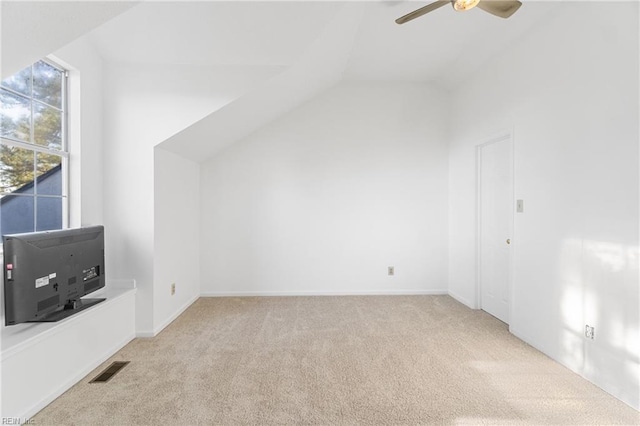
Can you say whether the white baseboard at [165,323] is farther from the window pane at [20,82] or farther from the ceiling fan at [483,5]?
the ceiling fan at [483,5]

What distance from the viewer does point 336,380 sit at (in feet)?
7.43

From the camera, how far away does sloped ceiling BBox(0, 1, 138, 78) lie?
143cm

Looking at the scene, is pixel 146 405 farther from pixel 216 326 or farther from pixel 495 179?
pixel 495 179

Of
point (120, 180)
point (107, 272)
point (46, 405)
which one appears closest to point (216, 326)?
point (107, 272)

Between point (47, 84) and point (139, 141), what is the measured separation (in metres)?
0.76

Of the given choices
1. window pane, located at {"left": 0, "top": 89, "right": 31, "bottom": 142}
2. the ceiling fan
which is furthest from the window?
the ceiling fan

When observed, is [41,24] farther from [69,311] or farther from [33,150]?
[69,311]

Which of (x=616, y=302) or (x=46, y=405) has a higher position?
(x=616, y=302)

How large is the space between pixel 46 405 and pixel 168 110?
8.05ft

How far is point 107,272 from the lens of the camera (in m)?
3.07

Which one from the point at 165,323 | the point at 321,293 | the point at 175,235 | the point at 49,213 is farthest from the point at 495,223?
the point at 49,213

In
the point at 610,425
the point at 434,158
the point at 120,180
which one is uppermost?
the point at 434,158

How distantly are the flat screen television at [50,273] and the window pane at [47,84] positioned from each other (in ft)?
3.58

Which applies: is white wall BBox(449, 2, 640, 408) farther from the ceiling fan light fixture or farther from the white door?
the ceiling fan light fixture
